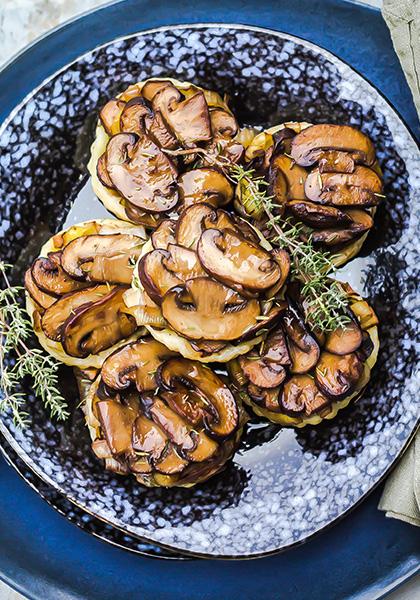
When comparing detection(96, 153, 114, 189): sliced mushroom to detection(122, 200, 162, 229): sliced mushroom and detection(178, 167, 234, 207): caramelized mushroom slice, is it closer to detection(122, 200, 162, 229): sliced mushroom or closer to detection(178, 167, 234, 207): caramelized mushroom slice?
detection(122, 200, 162, 229): sliced mushroom

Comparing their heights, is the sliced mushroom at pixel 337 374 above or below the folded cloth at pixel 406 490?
above

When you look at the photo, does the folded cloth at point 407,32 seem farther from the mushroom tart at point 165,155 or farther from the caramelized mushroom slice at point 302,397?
the caramelized mushroom slice at point 302,397

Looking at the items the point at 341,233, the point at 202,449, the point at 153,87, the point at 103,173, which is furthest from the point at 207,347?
the point at 153,87

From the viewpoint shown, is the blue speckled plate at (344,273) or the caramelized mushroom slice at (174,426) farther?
the blue speckled plate at (344,273)

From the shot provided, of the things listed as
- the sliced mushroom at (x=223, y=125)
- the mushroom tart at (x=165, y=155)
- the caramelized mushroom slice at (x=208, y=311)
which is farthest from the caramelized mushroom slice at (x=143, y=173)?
the caramelized mushroom slice at (x=208, y=311)

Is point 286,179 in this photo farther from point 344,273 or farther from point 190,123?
point 344,273

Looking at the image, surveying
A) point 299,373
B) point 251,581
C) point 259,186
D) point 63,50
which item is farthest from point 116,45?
point 251,581
